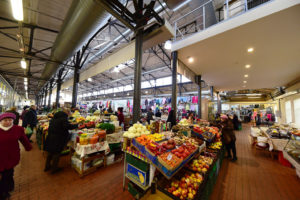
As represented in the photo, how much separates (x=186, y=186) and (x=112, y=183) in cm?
179

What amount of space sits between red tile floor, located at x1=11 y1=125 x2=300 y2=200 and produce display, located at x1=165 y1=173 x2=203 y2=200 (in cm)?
104

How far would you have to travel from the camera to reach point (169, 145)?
A: 6.84 feet

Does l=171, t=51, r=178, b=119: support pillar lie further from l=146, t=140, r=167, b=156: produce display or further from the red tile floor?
l=146, t=140, r=167, b=156: produce display

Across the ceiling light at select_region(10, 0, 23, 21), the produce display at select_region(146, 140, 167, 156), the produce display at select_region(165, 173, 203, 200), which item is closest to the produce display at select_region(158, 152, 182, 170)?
the produce display at select_region(146, 140, 167, 156)

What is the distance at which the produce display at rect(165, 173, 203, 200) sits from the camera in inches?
60.7

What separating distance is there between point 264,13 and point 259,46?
5.34 ft

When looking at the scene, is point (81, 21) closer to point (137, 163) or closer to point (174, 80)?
point (174, 80)

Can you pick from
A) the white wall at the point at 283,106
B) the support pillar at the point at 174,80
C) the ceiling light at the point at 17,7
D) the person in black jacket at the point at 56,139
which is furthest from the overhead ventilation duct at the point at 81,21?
the white wall at the point at 283,106

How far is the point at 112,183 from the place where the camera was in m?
2.54

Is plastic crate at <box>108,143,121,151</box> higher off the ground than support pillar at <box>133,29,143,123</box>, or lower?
lower

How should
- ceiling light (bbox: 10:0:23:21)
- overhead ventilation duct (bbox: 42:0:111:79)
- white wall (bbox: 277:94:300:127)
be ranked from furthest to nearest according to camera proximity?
white wall (bbox: 277:94:300:127) → overhead ventilation duct (bbox: 42:0:111:79) → ceiling light (bbox: 10:0:23:21)

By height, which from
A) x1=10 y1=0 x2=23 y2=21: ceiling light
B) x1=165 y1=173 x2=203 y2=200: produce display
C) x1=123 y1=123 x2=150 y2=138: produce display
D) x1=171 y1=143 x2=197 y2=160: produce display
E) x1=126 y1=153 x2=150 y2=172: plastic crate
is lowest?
x1=165 y1=173 x2=203 y2=200: produce display

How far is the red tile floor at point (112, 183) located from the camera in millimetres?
2207

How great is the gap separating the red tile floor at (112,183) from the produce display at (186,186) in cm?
104
